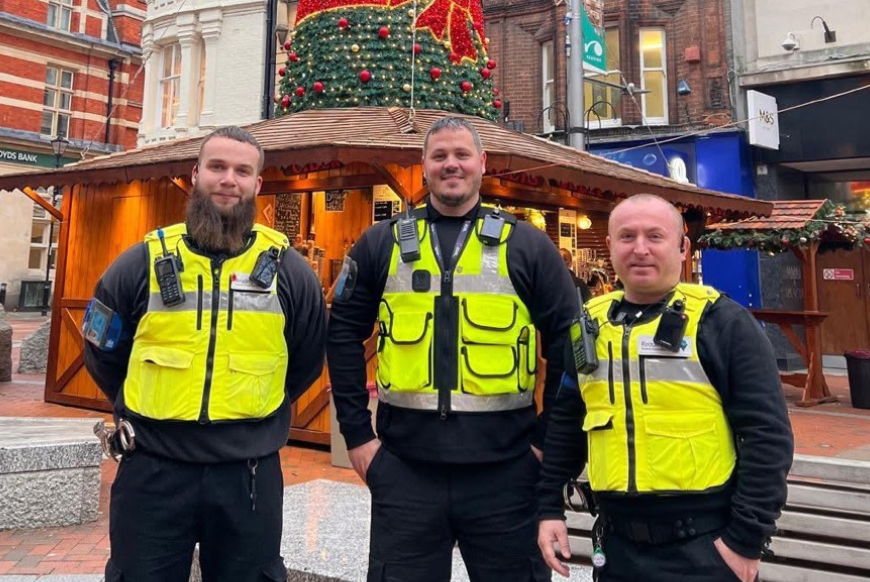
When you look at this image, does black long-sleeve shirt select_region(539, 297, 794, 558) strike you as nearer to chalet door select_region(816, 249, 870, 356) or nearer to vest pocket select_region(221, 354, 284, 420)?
vest pocket select_region(221, 354, 284, 420)

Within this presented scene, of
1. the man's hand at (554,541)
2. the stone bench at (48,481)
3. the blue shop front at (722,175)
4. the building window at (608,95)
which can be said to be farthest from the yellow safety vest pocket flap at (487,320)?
the building window at (608,95)

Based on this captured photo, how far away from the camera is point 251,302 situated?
217 centimetres

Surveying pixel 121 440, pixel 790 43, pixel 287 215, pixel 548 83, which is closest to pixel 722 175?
pixel 790 43

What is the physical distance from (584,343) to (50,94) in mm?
32637

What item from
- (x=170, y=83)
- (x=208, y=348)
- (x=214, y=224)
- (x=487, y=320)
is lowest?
(x=208, y=348)

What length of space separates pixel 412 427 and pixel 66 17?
109 ft

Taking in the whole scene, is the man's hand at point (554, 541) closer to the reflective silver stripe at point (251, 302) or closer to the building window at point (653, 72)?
the reflective silver stripe at point (251, 302)

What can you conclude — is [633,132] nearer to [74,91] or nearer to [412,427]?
[412,427]

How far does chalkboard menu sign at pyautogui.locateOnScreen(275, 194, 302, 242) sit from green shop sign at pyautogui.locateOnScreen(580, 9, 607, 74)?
5.06 meters

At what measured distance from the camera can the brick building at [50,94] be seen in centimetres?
2584

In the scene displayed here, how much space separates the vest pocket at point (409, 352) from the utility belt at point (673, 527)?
0.80m

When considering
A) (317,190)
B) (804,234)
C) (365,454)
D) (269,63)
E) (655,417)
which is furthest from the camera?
(269,63)

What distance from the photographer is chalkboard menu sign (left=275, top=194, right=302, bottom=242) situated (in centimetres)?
802

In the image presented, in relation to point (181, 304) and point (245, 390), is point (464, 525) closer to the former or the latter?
point (245, 390)
